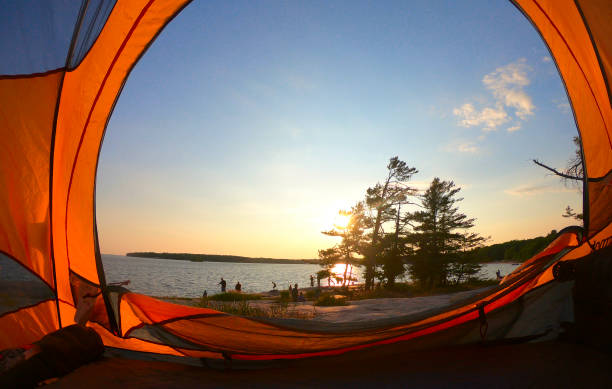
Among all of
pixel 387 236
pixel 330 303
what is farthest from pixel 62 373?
pixel 387 236

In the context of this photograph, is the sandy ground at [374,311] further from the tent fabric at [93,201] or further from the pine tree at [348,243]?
the pine tree at [348,243]

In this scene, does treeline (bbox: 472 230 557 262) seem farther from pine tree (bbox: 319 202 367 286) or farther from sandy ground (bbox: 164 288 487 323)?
pine tree (bbox: 319 202 367 286)

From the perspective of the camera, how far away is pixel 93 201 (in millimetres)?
2781

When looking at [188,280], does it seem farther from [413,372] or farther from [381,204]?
[413,372]

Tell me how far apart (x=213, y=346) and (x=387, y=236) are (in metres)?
23.7

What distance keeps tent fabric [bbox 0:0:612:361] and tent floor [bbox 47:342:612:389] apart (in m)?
0.11

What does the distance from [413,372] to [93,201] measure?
8.96 ft

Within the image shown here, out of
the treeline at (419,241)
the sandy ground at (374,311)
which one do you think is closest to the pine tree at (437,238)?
the treeline at (419,241)

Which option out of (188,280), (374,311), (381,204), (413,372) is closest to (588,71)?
(413,372)

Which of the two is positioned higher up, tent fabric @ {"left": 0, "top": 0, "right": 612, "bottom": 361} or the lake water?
tent fabric @ {"left": 0, "top": 0, "right": 612, "bottom": 361}

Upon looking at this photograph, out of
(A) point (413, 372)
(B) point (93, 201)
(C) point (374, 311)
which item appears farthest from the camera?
(C) point (374, 311)

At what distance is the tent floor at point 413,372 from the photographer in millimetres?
1750

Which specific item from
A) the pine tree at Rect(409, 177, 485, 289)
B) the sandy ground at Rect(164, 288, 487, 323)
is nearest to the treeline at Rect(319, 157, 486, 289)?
the pine tree at Rect(409, 177, 485, 289)

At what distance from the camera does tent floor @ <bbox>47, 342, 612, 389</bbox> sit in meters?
1.75
